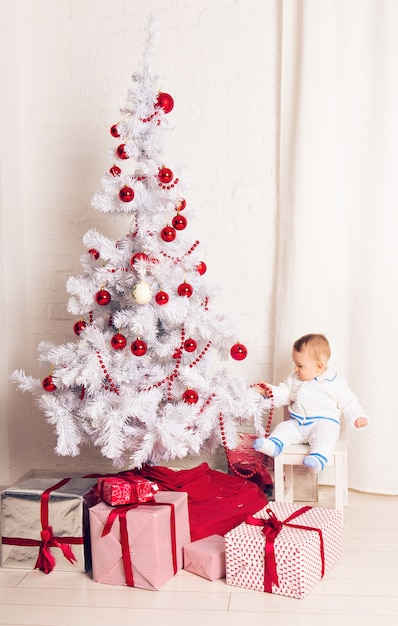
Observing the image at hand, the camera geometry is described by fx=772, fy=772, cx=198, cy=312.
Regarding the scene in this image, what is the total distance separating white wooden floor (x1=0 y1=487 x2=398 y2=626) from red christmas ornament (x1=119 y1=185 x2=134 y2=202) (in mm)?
1214

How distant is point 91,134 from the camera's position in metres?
3.33

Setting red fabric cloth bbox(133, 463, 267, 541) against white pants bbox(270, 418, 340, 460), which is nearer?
red fabric cloth bbox(133, 463, 267, 541)

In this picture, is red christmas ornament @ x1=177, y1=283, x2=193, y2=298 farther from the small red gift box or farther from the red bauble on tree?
the small red gift box

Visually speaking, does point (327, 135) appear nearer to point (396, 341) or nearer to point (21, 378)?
point (396, 341)

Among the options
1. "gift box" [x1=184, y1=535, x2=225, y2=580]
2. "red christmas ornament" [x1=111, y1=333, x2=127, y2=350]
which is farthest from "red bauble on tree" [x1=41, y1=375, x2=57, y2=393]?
"gift box" [x1=184, y1=535, x2=225, y2=580]

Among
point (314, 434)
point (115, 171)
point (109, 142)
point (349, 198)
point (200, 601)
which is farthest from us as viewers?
point (109, 142)

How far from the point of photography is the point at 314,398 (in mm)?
2938

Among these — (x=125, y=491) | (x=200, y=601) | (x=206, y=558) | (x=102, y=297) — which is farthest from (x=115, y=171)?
(x=200, y=601)

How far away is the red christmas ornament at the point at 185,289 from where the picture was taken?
2633 mm

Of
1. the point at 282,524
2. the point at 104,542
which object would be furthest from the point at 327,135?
the point at 104,542

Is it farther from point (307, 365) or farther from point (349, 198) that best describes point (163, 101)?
point (307, 365)

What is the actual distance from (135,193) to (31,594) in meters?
1.31

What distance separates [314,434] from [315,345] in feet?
1.11

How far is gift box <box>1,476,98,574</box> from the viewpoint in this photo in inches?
92.0
